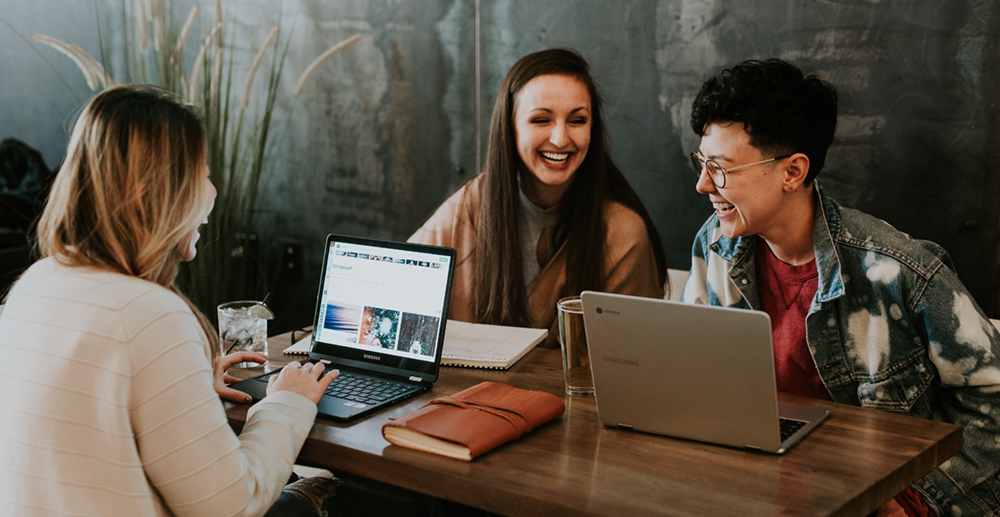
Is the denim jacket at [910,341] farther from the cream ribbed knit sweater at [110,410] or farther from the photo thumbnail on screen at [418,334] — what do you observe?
the cream ribbed knit sweater at [110,410]

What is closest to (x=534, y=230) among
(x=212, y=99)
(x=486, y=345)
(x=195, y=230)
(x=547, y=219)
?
(x=547, y=219)

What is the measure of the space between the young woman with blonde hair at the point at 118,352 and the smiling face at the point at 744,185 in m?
0.99

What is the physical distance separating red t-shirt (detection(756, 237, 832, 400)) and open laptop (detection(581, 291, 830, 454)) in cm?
36

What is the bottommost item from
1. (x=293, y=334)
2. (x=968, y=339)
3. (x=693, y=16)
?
(x=293, y=334)

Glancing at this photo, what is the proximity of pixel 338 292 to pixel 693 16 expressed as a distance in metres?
1.49

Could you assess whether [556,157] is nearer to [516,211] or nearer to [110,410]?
[516,211]

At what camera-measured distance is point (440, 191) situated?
3.16m

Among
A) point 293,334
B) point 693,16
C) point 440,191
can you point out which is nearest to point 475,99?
point 440,191

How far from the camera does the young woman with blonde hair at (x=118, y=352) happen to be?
1.00 meters

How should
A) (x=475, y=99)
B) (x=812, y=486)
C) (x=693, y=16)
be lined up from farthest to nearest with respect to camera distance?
(x=475, y=99) < (x=693, y=16) < (x=812, y=486)

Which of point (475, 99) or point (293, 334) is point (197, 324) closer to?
point (293, 334)

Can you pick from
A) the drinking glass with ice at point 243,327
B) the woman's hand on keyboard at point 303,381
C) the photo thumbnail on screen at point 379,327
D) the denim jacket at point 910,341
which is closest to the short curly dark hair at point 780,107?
the denim jacket at point 910,341

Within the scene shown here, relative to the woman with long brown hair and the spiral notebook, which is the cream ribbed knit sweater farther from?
the woman with long brown hair

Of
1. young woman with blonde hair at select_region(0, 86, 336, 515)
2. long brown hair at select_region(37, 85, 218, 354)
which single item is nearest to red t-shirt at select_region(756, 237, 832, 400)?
young woman with blonde hair at select_region(0, 86, 336, 515)
